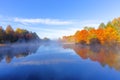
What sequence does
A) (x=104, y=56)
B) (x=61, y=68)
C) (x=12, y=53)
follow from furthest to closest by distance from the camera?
(x=12, y=53) → (x=104, y=56) → (x=61, y=68)

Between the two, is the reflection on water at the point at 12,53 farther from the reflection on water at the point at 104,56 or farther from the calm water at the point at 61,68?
the reflection on water at the point at 104,56

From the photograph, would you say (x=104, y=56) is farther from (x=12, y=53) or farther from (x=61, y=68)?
(x=12, y=53)

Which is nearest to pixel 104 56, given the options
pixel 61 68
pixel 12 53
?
pixel 61 68

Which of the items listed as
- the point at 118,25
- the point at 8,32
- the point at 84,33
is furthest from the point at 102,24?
the point at 8,32

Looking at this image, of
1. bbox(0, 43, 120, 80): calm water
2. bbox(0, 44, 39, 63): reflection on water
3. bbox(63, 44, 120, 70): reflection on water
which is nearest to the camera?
bbox(0, 43, 120, 80): calm water

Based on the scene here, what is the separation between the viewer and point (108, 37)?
2798 inches

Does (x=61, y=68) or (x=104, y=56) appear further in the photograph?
(x=104, y=56)

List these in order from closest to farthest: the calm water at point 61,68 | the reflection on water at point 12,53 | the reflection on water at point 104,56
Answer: the calm water at point 61,68 < the reflection on water at point 104,56 < the reflection on water at point 12,53

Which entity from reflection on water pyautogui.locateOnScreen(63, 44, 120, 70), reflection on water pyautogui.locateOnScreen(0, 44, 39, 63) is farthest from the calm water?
reflection on water pyautogui.locateOnScreen(0, 44, 39, 63)

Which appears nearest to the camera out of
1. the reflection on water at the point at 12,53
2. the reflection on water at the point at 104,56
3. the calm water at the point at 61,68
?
the calm water at the point at 61,68

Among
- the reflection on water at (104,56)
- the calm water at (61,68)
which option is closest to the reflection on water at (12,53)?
the calm water at (61,68)

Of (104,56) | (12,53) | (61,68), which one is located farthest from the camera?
(12,53)

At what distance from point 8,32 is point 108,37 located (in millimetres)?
46519

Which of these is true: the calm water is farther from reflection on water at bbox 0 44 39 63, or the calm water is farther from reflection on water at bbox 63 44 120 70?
reflection on water at bbox 0 44 39 63
